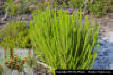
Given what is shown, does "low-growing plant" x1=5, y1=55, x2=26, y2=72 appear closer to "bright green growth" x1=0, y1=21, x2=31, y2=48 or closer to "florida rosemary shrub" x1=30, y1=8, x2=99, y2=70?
"bright green growth" x1=0, y1=21, x2=31, y2=48

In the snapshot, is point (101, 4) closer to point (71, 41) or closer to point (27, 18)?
point (27, 18)

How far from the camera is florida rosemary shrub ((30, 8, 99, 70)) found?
228 cm

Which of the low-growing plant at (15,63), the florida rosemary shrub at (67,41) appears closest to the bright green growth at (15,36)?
the low-growing plant at (15,63)

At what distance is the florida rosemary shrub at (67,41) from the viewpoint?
2.28m

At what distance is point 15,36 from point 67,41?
158cm

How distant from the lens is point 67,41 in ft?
7.48

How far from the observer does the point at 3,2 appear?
465 cm

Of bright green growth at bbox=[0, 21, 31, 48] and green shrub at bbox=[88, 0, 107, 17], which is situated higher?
green shrub at bbox=[88, 0, 107, 17]

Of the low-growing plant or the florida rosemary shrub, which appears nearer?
the florida rosemary shrub

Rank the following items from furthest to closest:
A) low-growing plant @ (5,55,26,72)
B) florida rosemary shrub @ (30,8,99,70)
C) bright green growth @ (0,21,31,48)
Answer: bright green growth @ (0,21,31,48), low-growing plant @ (5,55,26,72), florida rosemary shrub @ (30,8,99,70)

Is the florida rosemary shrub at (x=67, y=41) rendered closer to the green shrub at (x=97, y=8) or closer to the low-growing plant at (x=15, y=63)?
the low-growing plant at (x=15, y=63)

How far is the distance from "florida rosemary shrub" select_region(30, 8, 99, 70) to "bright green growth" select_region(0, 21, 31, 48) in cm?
81

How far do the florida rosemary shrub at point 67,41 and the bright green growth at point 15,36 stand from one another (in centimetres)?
81

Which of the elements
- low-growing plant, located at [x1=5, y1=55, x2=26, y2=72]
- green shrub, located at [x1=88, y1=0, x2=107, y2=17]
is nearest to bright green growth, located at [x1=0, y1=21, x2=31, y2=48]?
low-growing plant, located at [x1=5, y1=55, x2=26, y2=72]
